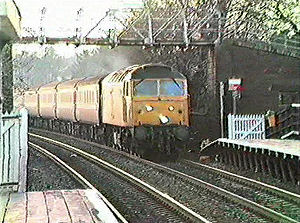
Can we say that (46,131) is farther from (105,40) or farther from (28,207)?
(28,207)

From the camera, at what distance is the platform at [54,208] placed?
2.22 metres

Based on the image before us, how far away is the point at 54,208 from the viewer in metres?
2.45

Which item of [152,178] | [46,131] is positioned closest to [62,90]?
[46,131]

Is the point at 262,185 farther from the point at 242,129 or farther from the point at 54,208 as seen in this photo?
the point at 54,208

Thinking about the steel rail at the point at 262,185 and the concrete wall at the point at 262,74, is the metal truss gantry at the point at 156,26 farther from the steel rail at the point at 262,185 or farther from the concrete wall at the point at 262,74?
the steel rail at the point at 262,185

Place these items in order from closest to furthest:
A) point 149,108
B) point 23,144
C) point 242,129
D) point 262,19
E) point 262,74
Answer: point 262,74, point 262,19, point 23,144, point 242,129, point 149,108

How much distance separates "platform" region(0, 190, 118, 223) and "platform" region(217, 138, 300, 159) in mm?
807

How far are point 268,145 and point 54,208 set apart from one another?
131cm

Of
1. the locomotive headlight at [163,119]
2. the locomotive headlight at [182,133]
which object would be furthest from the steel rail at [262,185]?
the locomotive headlight at [163,119]

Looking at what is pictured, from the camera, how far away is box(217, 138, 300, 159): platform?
9.37 ft

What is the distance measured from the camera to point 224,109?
367cm

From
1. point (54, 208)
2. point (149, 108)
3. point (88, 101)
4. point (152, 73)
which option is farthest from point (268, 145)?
point (88, 101)

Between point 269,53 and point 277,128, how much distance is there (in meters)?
0.76

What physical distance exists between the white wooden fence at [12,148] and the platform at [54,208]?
0.10 metres
